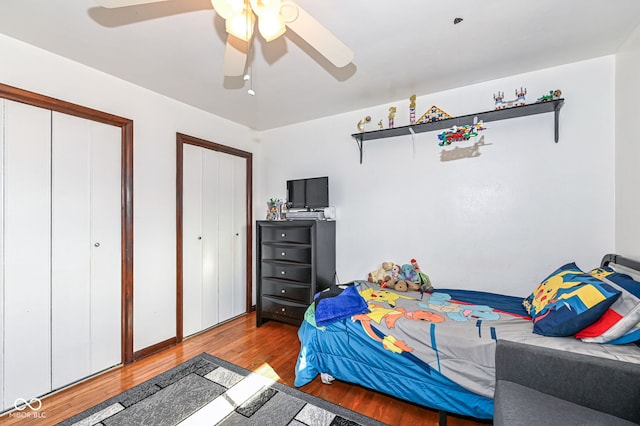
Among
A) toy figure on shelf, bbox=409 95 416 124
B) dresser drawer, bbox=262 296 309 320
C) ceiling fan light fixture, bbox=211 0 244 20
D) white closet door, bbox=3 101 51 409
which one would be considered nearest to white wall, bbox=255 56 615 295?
toy figure on shelf, bbox=409 95 416 124

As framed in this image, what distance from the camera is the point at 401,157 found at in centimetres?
287

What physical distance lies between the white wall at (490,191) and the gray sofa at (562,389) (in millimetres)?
1250

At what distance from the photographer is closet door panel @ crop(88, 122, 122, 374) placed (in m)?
2.26

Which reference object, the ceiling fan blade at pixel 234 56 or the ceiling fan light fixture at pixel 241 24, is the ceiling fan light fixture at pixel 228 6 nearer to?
the ceiling fan light fixture at pixel 241 24

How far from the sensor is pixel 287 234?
120 inches

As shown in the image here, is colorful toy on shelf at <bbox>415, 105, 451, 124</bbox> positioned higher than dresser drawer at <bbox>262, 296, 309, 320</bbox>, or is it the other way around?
colorful toy on shelf at <bbox>415, 105, 451, 124</bbox>

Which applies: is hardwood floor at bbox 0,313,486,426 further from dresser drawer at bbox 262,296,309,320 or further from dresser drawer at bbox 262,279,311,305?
dresser drawer at bbox 262,279,311,305

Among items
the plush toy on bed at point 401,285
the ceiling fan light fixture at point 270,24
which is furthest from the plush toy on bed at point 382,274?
the ceiling fan light fixture at point 270,24

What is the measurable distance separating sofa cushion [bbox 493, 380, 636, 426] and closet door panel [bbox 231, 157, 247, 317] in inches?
116

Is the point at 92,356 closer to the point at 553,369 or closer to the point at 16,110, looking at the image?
the point at 16,110

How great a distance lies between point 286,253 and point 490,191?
6.90 feet

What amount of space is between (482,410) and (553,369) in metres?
0.53

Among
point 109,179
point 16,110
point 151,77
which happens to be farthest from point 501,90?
point 16,110

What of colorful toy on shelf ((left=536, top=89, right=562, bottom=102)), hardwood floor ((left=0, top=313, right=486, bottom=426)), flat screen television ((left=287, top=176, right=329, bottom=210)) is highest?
colorful toy on shelf ((left=536, top=89, right=562, bottom=102))
